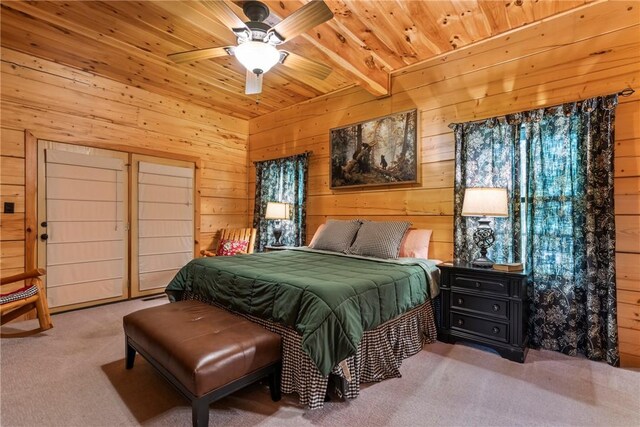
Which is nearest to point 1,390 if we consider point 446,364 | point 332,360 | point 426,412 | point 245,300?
point 245,300

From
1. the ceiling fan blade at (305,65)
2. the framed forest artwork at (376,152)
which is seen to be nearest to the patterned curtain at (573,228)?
the framed forest artwork at (376,152)

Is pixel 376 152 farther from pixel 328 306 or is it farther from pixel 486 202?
pixel 328 306

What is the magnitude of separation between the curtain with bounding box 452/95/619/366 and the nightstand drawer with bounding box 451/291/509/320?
1.30ft

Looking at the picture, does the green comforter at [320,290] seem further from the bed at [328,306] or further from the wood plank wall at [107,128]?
the wood plank wall at [107,128]

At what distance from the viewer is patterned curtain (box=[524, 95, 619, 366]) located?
2287 millimetres

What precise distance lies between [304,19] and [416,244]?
7.28 feet

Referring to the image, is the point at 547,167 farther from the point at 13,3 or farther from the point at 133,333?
the point at 13,3

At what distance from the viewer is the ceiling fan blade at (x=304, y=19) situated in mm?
1795

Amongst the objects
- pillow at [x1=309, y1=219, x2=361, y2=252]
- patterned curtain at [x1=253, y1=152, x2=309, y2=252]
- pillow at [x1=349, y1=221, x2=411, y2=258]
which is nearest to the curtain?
pillow at [x1=349, y1=221, x2=411, y2=258]

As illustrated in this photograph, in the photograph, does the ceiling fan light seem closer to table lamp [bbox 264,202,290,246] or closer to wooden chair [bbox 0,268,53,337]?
table lamp [bbox 264,202,290,246]

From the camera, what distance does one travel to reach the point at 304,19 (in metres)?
1.91

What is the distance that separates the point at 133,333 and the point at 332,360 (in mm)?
1328

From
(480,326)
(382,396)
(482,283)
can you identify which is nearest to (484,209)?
(482,283)

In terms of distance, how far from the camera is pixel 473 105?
3.05 meters
